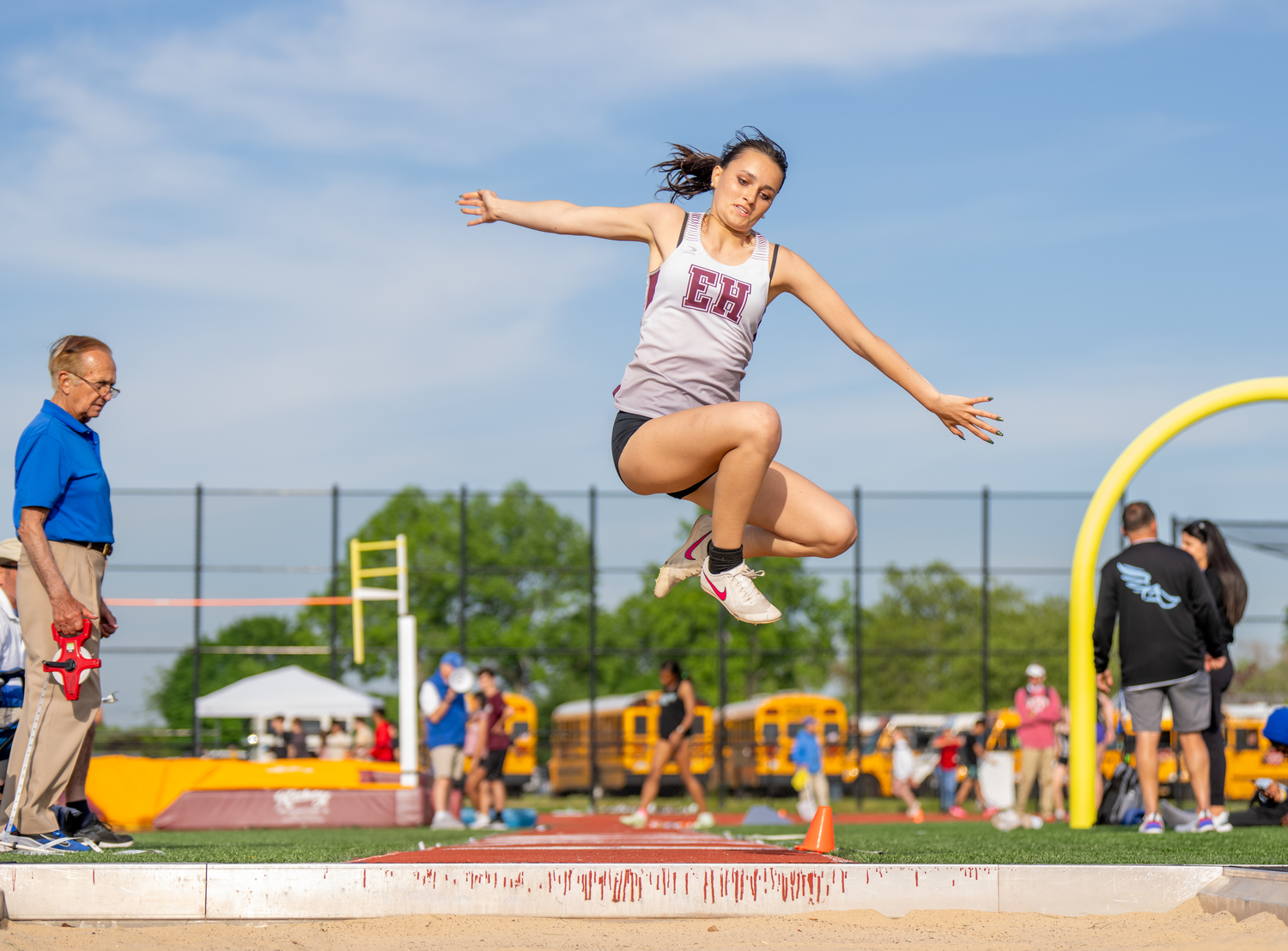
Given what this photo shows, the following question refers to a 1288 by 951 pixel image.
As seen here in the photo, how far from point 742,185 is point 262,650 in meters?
18.2

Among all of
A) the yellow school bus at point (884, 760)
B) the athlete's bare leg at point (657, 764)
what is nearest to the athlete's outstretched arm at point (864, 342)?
the athlete's bare leg at point (657, 764)

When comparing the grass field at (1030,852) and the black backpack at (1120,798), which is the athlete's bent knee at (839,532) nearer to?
the grass field at (1030,852)

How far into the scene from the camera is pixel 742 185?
4734mm

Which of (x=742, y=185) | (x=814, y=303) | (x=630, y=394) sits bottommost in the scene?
(x=630, y=394)

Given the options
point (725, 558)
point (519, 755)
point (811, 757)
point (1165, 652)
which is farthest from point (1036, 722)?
point (519, 755)

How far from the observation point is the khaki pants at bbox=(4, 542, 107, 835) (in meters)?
5.03

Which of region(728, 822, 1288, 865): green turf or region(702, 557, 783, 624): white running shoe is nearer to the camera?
region(702, 557, 783, 624): white running shoe

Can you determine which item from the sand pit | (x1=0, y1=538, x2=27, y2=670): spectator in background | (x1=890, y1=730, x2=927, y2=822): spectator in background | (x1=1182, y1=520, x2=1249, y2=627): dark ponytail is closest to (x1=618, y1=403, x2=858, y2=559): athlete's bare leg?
the sand pit

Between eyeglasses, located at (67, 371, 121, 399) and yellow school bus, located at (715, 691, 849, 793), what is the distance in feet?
71.9

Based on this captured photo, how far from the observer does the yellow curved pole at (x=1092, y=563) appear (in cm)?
910

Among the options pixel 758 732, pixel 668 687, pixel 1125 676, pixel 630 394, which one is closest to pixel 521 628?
pixel 758 732

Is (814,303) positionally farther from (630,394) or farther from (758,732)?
(758,732)

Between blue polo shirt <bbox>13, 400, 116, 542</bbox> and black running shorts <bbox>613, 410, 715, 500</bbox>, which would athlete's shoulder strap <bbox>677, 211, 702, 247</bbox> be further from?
blue polo shirt <bbox>13, 400, 116, 542</bbox>

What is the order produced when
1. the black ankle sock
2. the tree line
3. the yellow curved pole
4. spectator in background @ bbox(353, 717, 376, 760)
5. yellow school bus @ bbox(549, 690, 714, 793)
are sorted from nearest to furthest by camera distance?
the black ankle sock < the yellow curved pole < spectator in background @ bbox(353, 717, 376, 760) < yellow school bus @ bbox(549, 690, 714, 793) < the tree line
